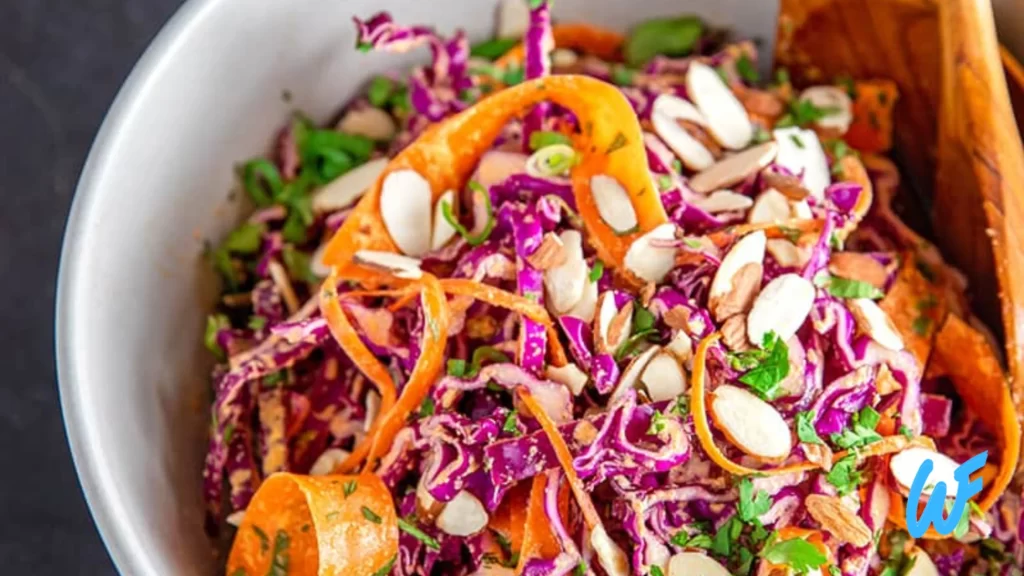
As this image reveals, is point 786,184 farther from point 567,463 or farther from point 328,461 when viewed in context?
point 328,461

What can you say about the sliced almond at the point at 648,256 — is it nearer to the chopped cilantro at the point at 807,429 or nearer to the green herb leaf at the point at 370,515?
the chopped cilantro at the point at 807,429

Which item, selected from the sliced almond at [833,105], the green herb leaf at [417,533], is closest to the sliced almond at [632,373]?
the green herb leaf at [417,533]

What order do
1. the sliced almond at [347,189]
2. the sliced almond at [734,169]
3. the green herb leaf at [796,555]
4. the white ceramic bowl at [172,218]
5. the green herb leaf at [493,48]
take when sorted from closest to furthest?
the green herb leaf at [796,555], the white ceramic bowl at [172,218], the sliced almond at [734,169], the sliced almond at [347,189], the green herb leaf at [493,48]

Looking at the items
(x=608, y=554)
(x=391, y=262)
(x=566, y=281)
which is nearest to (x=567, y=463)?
(x=608, y=554)

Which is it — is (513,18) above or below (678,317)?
above

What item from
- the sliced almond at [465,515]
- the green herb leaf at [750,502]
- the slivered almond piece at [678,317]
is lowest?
the green herb leaf at [750,502]

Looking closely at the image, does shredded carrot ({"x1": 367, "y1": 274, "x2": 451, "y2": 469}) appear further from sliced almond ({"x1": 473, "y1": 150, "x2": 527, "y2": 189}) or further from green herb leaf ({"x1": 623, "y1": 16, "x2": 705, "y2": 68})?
green herb leaf ({"x1": 623, "y1": 16, "x2": 705, "y2": 68})
